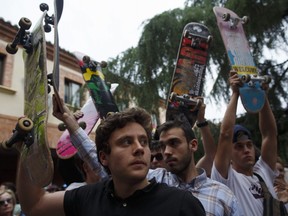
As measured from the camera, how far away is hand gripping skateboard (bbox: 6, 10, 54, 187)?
130cm

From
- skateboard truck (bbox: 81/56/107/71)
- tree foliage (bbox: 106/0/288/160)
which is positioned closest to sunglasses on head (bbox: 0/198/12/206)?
skateboard truck (bbox: 81/56/107/71)

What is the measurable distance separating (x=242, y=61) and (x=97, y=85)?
1.20 metres

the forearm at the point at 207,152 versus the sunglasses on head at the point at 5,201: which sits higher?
the forearm at the point at 207,152

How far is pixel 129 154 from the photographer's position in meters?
1.24

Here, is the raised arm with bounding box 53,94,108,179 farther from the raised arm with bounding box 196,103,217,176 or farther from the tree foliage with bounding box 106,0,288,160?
the tree foliage with bounding box 106,0,288,160

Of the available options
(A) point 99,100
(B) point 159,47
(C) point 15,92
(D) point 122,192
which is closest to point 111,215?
(D) point 122,192

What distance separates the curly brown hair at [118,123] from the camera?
4.32 ft

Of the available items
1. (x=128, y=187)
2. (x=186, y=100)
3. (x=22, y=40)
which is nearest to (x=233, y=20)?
(x=186, y=100)

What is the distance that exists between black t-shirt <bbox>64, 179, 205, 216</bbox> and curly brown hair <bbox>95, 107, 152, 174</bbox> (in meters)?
0.15

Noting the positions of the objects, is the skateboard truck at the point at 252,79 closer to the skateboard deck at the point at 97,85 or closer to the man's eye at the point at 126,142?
the skateboard deck at the point at 97,85

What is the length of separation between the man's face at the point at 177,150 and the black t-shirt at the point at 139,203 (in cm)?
49

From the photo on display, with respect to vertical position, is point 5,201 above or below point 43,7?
below

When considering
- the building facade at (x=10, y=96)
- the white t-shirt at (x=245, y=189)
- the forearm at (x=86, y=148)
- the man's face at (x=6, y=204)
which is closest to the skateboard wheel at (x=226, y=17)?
the white t-shirt at (x=245, y=189)

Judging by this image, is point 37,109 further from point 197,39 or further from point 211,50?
point 211,50
